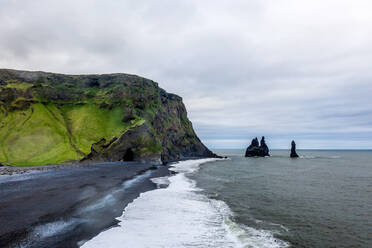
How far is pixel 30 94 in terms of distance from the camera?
116 metres

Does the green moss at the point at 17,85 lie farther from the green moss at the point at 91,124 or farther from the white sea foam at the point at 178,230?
the white sea foam at the point at 178,230

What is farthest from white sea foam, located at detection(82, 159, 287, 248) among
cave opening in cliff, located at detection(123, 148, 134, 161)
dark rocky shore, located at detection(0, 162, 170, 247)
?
cave opening in cliff, located at detection(123, 148, 134, 161)

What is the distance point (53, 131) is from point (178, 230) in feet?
346

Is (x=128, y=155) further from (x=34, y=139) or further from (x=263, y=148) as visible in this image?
(x=263, y=148)

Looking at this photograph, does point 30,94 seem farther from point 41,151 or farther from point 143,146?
point 143,146

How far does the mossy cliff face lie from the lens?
90500 millimetres

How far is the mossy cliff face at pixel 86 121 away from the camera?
297ft

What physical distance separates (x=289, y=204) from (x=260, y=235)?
12.8m

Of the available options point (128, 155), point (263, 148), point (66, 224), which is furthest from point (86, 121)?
point (263, 148)

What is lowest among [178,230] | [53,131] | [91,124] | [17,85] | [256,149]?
[178,230]

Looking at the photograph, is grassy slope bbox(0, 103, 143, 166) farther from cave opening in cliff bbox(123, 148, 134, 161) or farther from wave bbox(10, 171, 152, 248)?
wave bbox(10, 171, 152, 248)

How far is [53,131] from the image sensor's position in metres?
101

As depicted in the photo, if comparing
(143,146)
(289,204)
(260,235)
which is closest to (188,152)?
(143,146)

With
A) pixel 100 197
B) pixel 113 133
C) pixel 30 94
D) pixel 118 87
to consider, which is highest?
pixel 118 87
